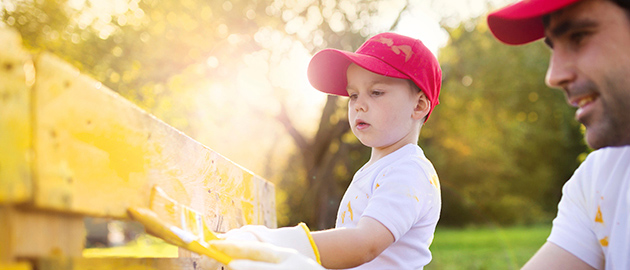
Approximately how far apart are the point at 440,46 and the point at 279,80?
4.58m

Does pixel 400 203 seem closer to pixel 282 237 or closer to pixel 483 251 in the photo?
pixel 282 237

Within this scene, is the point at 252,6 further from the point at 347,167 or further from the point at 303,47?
the point at 347,167

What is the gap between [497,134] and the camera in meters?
18.5

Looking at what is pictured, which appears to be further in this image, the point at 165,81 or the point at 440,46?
the point at 440,46

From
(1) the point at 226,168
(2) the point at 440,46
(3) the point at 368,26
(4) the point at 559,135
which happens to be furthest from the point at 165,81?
(4) the point at 559,135

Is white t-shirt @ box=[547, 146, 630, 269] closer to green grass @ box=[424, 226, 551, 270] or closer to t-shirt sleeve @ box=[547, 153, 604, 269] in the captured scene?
t-shirt sleeve @ box=[547, 153, 604, 269]

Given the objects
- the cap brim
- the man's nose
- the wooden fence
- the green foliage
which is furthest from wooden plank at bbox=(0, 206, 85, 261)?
the green foliage

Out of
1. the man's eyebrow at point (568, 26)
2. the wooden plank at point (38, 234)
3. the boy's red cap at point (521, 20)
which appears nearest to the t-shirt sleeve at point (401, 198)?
the boy's red cap at point (521, 20)

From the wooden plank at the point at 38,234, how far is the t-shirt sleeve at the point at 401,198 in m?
0.98

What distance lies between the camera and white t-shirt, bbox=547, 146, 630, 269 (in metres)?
1.62

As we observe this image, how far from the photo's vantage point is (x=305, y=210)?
14266 millimetres

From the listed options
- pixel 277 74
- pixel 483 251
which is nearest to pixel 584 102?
pixel 277 74

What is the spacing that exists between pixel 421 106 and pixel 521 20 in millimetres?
799

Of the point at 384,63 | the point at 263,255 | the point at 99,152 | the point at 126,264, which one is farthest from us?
the point at 384,63
